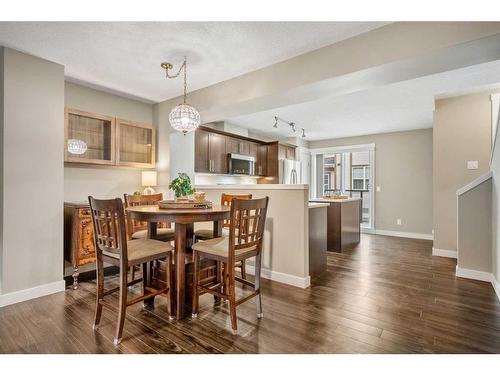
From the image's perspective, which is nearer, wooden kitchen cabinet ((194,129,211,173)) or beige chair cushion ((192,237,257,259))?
beige chair cushion ((192,237,257,259))

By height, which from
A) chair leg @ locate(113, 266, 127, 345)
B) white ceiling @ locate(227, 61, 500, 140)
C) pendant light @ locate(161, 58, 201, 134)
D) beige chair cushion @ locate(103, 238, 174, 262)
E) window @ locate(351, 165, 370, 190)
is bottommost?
chair leg @ locate(113, 266, 127, 345)

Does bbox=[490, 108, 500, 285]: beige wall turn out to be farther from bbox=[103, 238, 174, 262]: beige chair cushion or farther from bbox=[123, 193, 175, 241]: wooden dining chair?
bbox=[123, 193, 175, 241]: wooden dining chair

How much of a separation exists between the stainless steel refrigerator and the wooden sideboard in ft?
13.8

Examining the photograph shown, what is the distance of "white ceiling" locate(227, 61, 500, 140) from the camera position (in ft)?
10.9

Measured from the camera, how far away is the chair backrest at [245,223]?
1878 millimetres

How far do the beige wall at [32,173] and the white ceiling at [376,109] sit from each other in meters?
3.08

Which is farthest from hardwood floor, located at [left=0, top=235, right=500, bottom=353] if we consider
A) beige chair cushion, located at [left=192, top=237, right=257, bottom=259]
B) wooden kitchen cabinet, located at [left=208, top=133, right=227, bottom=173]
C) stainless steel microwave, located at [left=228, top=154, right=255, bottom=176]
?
stainless steel microwave, located at [left=228, top=154, right=255, bottom=176]

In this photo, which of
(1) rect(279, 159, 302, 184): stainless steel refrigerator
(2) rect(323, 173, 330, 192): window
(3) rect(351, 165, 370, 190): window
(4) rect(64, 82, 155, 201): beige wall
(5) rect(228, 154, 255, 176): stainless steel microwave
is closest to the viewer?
(4) rect(64, 82, 155, 201): beige wall

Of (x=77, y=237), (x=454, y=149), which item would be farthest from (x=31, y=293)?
(x=454, y=149)

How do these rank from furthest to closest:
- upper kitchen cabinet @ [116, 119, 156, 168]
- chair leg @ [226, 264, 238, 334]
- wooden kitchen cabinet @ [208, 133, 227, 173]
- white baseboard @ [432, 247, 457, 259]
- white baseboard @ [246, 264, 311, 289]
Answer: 1. wooden kitchen cabinet @ [208, 133, 227, 173]
2. white baseboard @ [432, 247, 457, 259]
3. upper kitchen cabinet @ [116, 119, 156, 168]
4. white baseboard @ [246, 264, 311, 289]
5. chair leg @ [226, 264, 238, 334]

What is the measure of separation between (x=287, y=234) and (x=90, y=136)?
2.70 m

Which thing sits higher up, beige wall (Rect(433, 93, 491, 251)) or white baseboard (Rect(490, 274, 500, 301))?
beige wall (Rect(433, 93, 491, 251))
